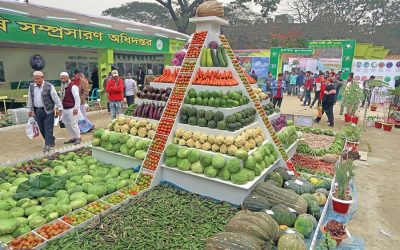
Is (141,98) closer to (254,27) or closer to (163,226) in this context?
(163,226)

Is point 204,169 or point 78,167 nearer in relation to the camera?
point 204,169

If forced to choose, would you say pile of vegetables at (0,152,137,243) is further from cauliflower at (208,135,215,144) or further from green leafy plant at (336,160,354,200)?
green leafy plant at (336,160,354,200)

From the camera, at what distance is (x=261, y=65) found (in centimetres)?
2472

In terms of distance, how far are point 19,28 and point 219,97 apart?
946cm

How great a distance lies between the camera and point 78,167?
580 cm

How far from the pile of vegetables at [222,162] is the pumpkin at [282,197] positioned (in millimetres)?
275

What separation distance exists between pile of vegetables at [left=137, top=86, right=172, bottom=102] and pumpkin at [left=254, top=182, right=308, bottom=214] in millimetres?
2789

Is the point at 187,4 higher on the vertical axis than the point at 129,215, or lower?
higher

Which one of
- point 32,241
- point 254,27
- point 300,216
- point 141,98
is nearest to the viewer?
point 32,241

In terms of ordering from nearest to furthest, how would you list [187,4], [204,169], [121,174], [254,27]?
[204,169]
[121,174]
[187,4]
[254,27]

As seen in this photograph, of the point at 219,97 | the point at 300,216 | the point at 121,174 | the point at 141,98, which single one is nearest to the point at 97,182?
the point at 121,174

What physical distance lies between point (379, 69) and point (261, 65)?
8868mm

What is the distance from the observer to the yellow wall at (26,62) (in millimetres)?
13109

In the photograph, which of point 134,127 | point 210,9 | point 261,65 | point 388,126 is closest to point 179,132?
point 134,127
